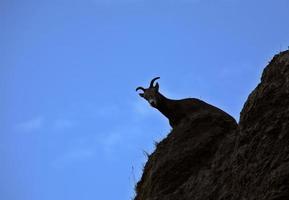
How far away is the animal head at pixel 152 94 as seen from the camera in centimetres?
2545

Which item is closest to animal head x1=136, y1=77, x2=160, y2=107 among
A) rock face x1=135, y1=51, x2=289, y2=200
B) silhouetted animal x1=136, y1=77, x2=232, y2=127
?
silhouetted animal x1=136, y1=77, x2=232, y2=127

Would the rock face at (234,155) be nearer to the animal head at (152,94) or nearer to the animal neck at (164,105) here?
the animal neck at (164,105)

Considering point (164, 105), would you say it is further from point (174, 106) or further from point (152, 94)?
point (152, 94)

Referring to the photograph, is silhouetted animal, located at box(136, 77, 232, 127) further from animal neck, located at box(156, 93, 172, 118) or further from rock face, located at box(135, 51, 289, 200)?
rock face, located at box(135, 51, 289, 200)

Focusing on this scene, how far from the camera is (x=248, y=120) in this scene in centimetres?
1202

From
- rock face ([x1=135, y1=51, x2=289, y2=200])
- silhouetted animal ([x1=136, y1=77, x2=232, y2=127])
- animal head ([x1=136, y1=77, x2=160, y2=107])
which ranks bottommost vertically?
rock face ([x1=135, y1=51, x2=289, y2=200])

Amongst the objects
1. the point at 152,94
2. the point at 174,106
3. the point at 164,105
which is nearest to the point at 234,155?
the point at 174,106

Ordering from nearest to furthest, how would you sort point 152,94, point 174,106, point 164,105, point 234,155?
1. point 234,155
2. point 174,106
3. point 164,105
4. point 152,94

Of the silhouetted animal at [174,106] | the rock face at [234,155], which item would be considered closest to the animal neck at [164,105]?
the silhouetted animal at [174,106]

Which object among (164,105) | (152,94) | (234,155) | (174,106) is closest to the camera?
(234,155)

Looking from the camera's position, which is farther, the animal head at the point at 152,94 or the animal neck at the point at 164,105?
the animal head at the point at 152,94

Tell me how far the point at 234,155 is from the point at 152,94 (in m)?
14.1

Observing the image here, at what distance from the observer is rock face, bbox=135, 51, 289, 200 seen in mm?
10219

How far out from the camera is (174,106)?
78.0 ft
